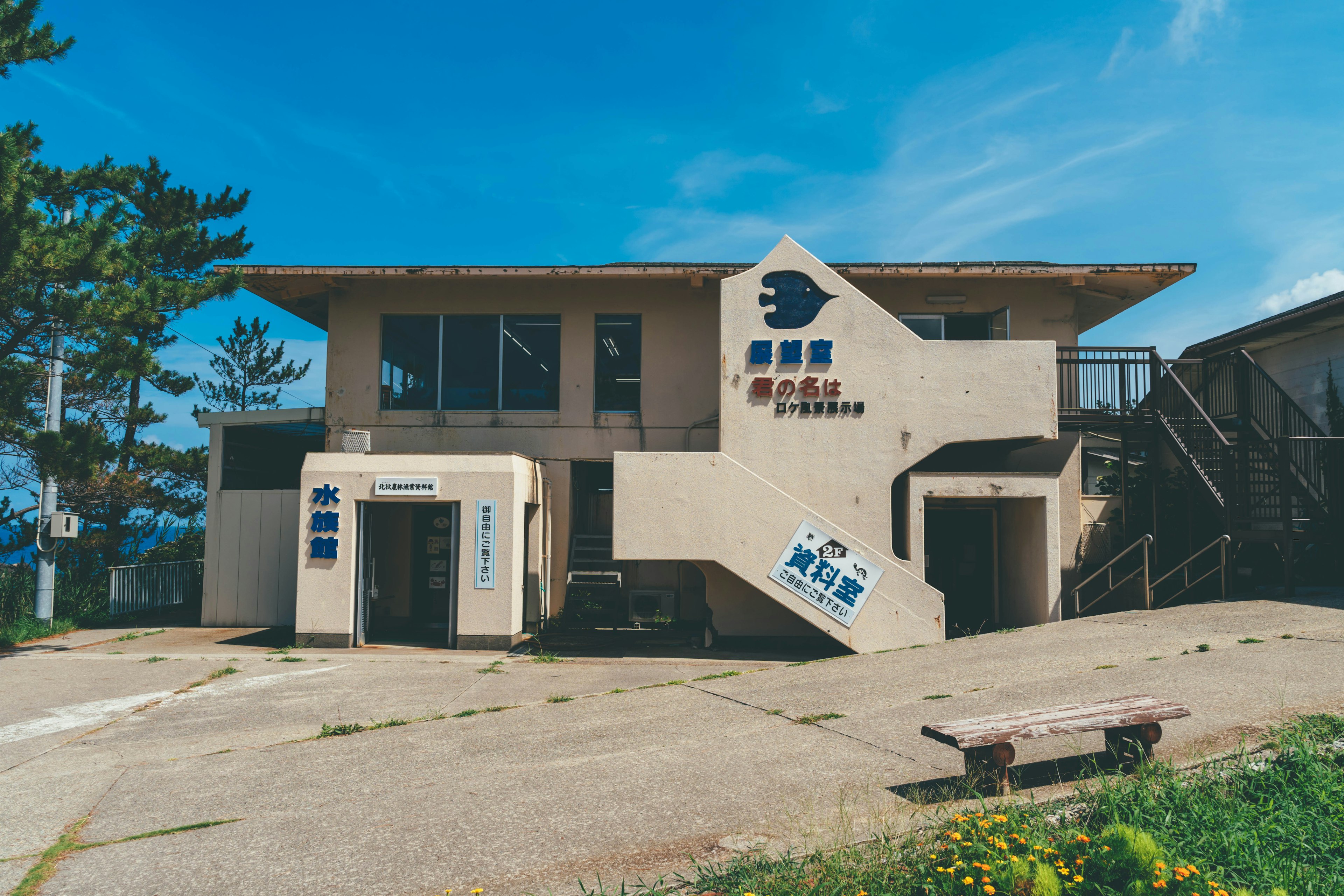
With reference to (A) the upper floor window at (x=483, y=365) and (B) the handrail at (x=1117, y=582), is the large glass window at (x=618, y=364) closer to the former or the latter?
(A) the upper floor window at (x=483, y=365)

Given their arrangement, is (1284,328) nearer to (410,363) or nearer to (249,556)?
(410,363)

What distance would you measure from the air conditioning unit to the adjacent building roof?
11.1 meters

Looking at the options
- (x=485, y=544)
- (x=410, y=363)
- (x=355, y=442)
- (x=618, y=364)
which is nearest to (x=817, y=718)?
(x=485, y=544)

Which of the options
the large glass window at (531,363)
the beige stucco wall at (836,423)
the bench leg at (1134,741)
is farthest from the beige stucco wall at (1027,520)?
the large glass window at (531,363)

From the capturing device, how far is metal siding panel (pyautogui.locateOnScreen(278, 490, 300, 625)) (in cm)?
1397

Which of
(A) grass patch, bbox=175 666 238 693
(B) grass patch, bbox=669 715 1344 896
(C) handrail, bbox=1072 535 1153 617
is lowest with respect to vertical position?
(A) grass patch, bbox=175 666 238 693

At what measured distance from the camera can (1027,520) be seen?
1261cm

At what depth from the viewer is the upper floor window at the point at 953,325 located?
570 inches

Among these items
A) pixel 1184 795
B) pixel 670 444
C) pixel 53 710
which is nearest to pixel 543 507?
pixel 670 444

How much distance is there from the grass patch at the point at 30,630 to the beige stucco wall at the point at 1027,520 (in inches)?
545

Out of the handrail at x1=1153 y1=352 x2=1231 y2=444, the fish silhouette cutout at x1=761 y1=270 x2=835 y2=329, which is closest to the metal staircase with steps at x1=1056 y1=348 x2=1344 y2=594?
the handrail at x1=1153 y1=352 x2=1231 y2=444

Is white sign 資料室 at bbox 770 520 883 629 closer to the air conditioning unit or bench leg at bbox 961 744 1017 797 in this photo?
the air conditioning unit

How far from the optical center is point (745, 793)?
502cm

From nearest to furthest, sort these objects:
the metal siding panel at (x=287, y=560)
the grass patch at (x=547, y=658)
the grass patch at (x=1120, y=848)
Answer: the grass patch at (x=1120, y=848) → the grass patch at (x=547, y=658) → the metal siding panel at (x=287, y=560)
